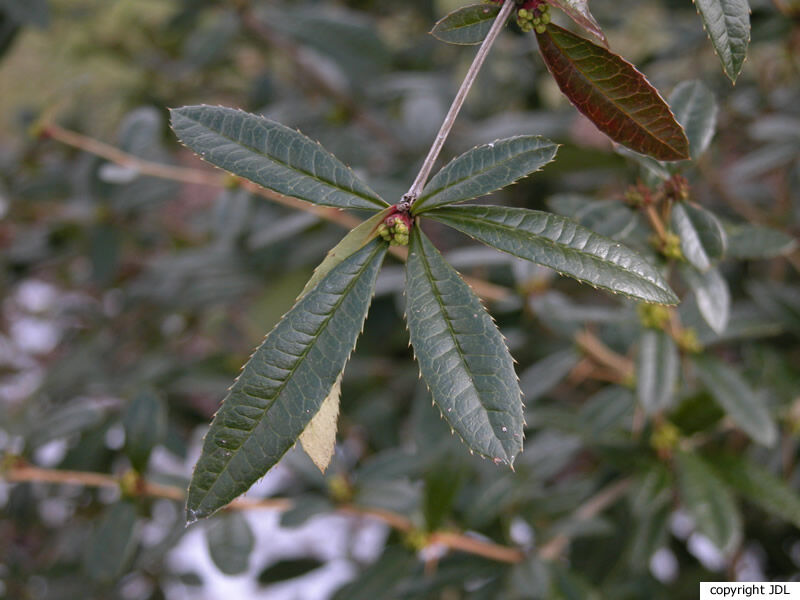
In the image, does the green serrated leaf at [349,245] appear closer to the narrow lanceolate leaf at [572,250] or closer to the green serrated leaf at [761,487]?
the narrow lanceolate leaf at [572,250]

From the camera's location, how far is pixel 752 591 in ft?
2.76

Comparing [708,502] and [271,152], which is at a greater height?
[271,152]

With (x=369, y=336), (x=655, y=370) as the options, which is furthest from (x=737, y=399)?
(x=369, y=336)

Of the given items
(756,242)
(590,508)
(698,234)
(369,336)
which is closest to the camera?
(698,234)

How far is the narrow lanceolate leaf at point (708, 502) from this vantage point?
2.70 feet

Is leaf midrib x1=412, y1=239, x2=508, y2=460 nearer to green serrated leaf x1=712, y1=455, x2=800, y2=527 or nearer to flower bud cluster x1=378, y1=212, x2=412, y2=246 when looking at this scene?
flower bud cluster x1=378, y1=212, x2=412, y2=246

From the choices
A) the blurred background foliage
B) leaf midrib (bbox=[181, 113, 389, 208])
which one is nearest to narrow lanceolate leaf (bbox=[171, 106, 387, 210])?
leaf midrib (bbox=[181, 113, 389, 208])

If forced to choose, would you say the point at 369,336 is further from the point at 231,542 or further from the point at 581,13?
the point at 581,13

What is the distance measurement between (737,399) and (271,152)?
0.64 m

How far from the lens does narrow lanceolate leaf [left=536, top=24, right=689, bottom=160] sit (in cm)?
50

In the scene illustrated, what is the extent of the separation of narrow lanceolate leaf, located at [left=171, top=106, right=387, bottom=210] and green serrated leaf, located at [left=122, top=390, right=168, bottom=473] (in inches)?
20.1

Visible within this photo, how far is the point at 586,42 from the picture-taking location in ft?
1.65

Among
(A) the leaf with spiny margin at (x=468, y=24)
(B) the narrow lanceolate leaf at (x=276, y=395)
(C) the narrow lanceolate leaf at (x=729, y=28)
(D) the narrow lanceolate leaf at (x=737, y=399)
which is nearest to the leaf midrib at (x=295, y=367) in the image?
(B) the narrow lanceolate leaf at (x=276, y=395)

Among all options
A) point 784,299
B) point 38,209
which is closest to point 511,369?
point 784,299
